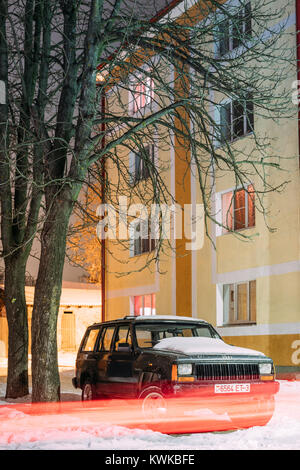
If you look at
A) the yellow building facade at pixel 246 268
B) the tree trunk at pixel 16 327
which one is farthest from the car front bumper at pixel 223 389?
the tree trunk at pixel 16 327

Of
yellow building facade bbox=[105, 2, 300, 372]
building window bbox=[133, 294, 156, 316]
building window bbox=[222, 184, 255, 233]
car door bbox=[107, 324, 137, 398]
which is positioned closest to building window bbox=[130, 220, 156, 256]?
yellow building facade bbox=[105, 2, 300, 372]

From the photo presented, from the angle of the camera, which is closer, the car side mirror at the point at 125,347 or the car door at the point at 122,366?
the car door at the point at 122,366

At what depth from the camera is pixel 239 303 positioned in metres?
19.9

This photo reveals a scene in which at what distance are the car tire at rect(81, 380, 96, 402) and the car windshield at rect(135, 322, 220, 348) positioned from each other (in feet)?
5.22

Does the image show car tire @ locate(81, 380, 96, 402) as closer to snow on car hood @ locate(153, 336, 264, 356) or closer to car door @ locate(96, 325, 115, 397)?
car door @ locate(96, 325, 115, 397)

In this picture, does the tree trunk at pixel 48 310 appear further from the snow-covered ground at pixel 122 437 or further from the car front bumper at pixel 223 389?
the car front bumper at pixel 223 389

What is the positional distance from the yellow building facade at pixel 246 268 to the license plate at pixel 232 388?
640cm

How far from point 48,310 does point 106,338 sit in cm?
115

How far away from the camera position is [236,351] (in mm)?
8812

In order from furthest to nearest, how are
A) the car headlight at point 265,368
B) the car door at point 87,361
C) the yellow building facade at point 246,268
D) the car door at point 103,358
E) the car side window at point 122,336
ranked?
the yellow building facade at point 246,268 < the car door at point 87,361 < the car door at point 103,358 < the car side window at point 122,336 < the car headlight at point 265,368

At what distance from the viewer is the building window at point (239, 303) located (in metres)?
19.3

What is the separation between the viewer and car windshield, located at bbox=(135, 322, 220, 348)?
33.7ft

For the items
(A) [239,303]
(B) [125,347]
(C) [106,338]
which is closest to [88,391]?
(C) [106,338]

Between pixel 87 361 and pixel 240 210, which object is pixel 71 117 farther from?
pixel 240 210
